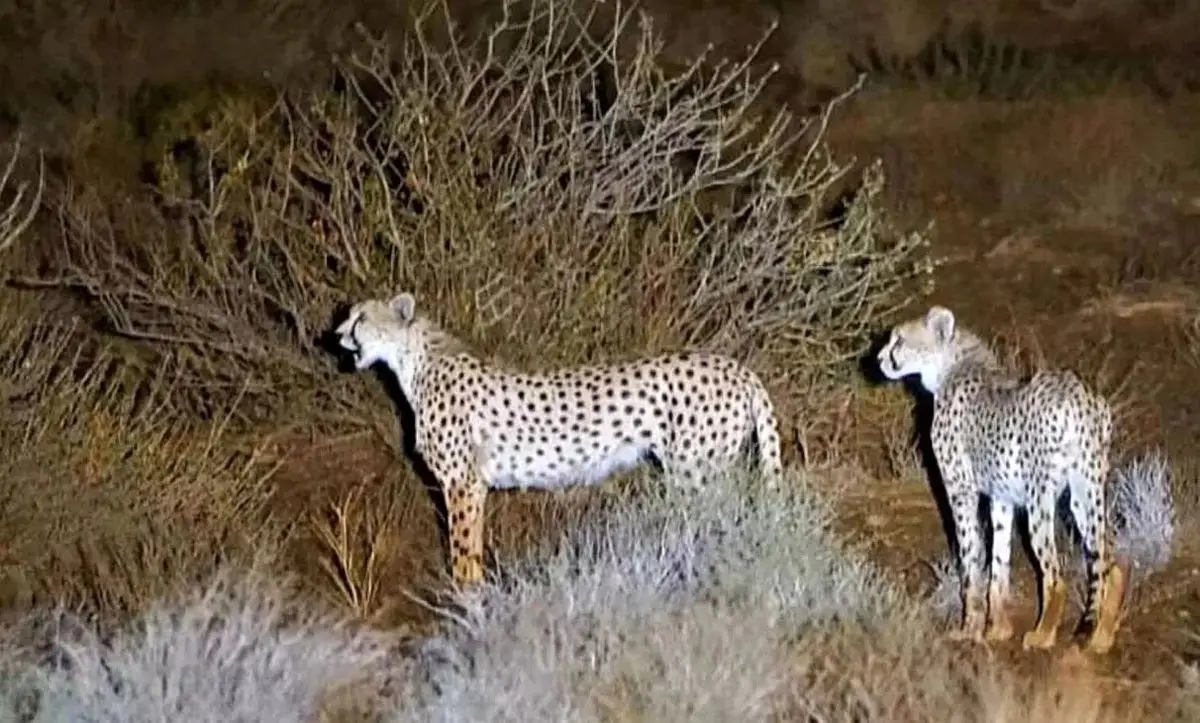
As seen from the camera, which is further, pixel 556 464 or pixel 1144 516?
pixel 1144 516

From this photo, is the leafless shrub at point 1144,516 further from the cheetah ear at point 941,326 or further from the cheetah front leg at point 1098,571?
the cheetah ear at point 941,326

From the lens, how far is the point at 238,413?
8.29 metres

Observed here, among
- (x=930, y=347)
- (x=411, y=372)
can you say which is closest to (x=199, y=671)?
(x=411, y=372)

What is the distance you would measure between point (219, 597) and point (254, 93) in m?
6.89

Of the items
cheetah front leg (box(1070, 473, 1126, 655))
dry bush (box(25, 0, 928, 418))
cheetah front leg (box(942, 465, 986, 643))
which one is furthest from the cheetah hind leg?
dry bush (box(25, 0, 928, 418))

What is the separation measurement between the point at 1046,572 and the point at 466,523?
5.41ft

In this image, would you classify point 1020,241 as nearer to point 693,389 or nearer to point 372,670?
point 693,389

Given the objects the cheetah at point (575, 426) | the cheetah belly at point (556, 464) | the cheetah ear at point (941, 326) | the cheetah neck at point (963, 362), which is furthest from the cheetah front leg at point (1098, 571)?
the cheetah belly at point (556, 464)

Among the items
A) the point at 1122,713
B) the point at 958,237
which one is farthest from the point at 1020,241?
the point at 1122,713

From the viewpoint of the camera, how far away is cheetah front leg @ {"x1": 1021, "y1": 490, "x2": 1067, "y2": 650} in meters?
6.20

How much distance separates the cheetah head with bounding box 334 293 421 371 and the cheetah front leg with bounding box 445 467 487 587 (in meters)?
0.46

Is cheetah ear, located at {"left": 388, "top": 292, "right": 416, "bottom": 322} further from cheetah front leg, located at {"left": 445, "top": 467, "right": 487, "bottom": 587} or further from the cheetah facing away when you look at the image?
the cheetah facing away

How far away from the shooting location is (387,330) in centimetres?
697

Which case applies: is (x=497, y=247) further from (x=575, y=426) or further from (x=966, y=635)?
(x=966, y=635)
